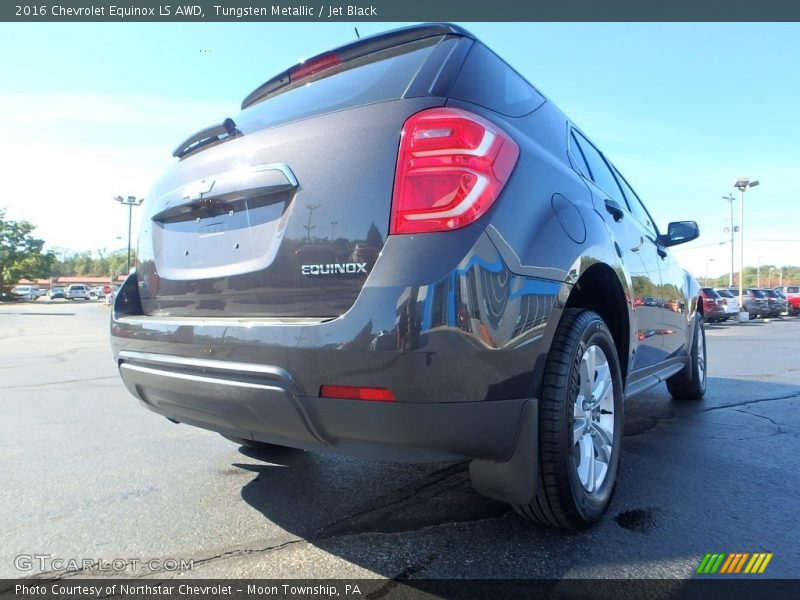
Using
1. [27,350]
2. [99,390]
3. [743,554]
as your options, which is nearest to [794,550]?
[743,554]

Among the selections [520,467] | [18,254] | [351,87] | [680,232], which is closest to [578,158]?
[351,87]

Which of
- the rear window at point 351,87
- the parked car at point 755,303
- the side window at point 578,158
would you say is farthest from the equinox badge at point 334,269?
the parked car at point 755,303

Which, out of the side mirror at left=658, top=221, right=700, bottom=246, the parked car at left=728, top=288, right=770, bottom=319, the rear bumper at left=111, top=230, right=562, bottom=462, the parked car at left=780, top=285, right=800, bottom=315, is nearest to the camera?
the rear bumper at left=111, top=230, right=562, bottom=462

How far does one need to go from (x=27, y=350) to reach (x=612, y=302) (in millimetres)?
10287

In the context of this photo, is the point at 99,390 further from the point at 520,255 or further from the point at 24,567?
the point at 520,255

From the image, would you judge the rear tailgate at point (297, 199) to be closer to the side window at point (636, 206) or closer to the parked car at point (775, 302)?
the side window at point (636, 206)

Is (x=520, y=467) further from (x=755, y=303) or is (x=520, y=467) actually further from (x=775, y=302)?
(x=775, y=302)

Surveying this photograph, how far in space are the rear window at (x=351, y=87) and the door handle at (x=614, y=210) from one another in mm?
1330

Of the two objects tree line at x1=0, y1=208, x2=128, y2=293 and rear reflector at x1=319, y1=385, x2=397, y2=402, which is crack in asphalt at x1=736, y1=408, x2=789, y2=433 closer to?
rear reflector at x1=319, y1=385, x2=397, y2=402

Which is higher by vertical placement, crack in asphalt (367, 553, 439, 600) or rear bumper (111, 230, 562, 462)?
rear bumper (111, 230, 562, 462)

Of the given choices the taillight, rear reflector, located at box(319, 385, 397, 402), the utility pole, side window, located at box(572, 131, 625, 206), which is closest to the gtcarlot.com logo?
rear reflector, located at box(319, 385, 397, 402)

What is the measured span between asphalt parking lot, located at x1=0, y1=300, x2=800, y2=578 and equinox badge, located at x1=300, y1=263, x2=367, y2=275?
1.06 m

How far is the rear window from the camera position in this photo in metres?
1.92

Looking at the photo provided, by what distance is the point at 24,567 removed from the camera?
78.3 inches
